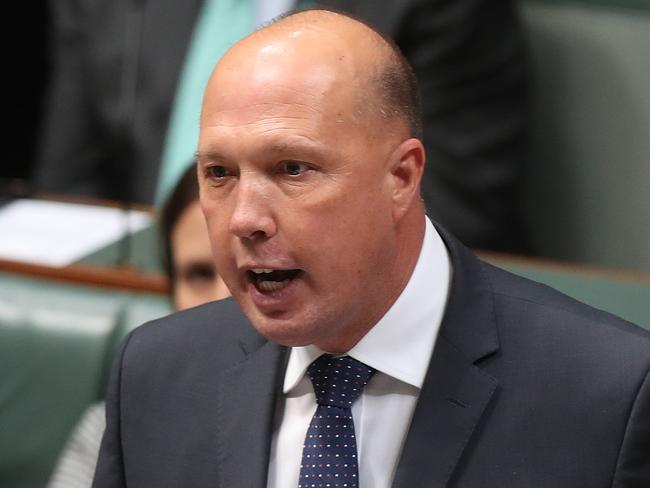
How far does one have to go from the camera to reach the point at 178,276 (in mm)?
1564

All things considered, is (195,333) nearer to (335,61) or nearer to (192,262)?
(335,61)

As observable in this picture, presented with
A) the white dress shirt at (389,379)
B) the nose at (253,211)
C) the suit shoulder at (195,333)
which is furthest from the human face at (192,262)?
the nose at (253,211)

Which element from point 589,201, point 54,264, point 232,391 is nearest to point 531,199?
point 589,201

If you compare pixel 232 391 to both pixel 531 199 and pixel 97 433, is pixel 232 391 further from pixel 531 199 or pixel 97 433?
pixel 531 199

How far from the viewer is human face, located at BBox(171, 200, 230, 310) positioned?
1.52 m

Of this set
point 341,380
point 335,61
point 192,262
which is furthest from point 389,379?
point 192,262

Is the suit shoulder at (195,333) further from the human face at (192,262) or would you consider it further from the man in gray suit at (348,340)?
the human face at (192,262)

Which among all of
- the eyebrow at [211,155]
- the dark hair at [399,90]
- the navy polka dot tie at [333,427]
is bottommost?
the navy polka dot tie at [333,427]

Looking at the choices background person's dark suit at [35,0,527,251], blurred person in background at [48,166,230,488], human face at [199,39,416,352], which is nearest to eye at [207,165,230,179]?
human face at [199,39,416,352]

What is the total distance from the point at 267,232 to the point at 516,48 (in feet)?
4.37

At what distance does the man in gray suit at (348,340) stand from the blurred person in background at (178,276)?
0.53 meters

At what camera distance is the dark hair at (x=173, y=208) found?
1572mm

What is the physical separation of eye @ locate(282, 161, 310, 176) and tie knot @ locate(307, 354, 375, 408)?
16 centimetres

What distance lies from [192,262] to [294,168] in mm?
743
